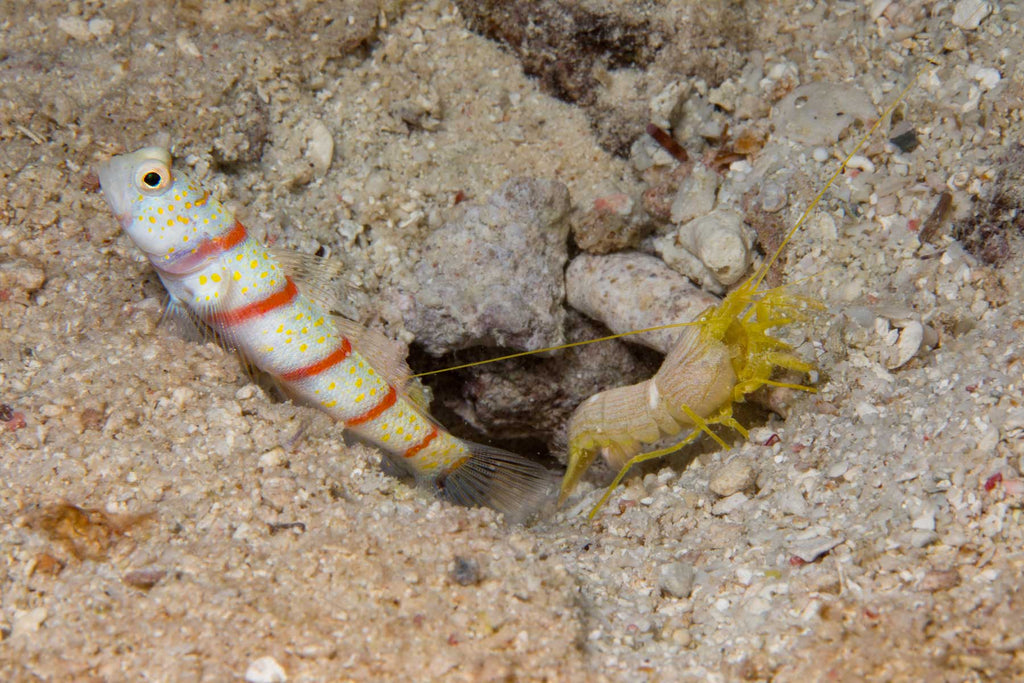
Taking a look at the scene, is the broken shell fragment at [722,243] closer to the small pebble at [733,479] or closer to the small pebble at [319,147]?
the small pebble at [733,479]

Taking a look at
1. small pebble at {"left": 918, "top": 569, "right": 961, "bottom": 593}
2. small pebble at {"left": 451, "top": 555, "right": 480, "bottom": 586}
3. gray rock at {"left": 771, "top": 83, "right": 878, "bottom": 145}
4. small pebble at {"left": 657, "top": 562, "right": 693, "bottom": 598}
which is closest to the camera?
small pebble at {"left": 918, "top": 569, "right": 961, "bottom": 593}

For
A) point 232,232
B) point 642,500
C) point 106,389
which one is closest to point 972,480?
point 642,500

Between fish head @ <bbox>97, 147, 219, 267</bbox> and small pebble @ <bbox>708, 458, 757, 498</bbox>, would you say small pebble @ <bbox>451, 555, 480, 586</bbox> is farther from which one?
fish head @ <bbox>97, 147, 219, 267</bbox>

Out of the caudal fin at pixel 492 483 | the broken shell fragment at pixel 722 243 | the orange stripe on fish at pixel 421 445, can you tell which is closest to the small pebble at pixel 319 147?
the orange stripe on fish at pixel 421 445

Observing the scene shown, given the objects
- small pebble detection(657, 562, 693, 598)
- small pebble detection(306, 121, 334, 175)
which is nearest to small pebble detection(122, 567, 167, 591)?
small pebble detection(657, 562, 693, 598)

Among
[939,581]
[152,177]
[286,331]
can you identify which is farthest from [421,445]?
[939,581]

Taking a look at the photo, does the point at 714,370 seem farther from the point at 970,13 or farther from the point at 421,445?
the point at 970,13
